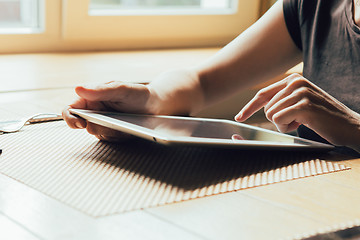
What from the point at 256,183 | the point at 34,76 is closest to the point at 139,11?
the point at 34,76

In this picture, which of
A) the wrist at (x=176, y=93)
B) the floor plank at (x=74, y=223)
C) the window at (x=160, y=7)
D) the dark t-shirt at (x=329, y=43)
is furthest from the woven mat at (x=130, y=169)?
the window at (x=160, y=7)

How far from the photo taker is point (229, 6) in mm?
2275

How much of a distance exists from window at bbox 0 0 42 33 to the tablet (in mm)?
1121

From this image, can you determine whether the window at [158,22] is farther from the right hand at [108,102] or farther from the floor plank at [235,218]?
the floor plank at [235,218]

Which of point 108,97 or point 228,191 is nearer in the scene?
point 228,191

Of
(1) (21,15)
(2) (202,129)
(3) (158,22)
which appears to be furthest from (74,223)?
(3) (158,22)

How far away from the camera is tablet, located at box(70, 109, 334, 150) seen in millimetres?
677

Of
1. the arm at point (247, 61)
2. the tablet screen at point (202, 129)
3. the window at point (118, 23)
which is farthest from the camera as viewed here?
the window at point (118, 23)

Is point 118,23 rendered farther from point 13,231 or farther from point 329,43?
point 13,231

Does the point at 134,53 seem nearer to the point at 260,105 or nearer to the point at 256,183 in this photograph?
the point at 260,105

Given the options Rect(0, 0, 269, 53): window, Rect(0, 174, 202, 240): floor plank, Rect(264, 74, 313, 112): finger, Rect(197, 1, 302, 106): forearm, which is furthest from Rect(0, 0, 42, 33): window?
Rect(0, 174, 202, 240): floor plank

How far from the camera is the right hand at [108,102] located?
31.5 inches

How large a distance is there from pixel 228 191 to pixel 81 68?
1039 mm

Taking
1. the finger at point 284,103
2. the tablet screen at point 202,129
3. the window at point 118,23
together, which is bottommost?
the window at point 118,23
